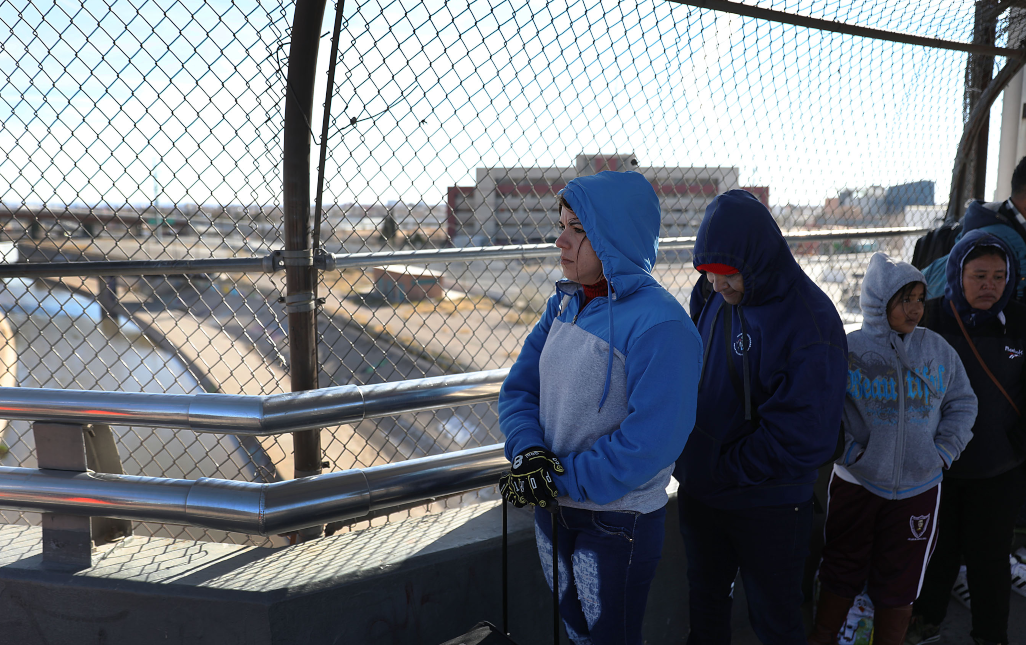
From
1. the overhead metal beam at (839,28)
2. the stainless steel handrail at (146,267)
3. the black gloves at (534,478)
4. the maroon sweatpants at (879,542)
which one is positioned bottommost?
the maroon sweatpants at (879,542)

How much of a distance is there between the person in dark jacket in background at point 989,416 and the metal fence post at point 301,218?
244 centimetres

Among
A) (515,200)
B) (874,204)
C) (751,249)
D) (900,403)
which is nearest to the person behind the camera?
(751,249)

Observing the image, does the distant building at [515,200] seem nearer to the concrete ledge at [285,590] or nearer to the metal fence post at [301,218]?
the metal fence post at [301,218]

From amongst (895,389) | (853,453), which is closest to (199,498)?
(853,453)

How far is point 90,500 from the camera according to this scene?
171 cm

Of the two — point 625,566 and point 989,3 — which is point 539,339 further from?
point 989,3

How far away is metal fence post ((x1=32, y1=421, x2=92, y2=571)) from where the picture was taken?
177cm

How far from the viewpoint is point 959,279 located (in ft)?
8.28

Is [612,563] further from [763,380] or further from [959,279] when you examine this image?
[959,279]

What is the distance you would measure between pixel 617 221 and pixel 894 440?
1.48m

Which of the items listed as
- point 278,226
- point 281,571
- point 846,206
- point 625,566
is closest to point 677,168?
point 846,206

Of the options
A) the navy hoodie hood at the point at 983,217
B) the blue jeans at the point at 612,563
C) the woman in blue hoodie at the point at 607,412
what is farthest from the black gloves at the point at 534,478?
the navy hoodie hood at the point at 983,217

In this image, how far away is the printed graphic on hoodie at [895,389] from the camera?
89.0 inches

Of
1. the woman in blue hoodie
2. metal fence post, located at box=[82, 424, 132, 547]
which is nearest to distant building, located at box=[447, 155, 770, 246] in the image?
the woman in blue hoodie
